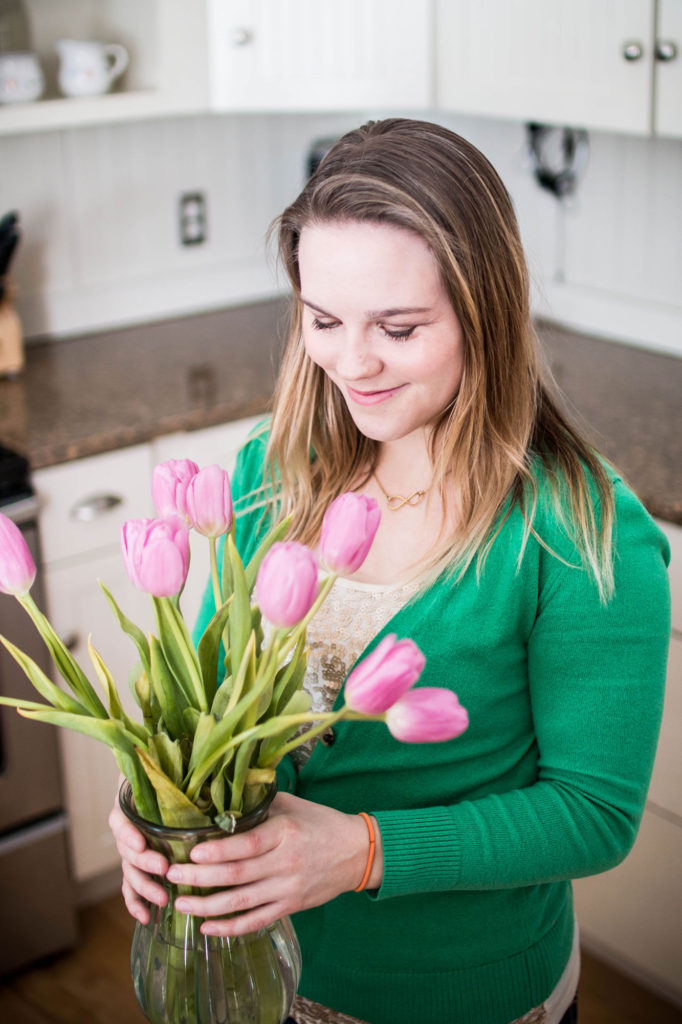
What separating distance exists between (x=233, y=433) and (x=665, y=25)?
1044 millimetres

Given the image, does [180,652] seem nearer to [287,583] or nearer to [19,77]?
[287,583]

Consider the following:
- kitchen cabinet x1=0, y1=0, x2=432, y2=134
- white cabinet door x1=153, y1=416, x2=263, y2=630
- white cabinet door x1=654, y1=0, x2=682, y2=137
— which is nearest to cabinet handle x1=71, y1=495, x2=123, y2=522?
white cabinet door x1=153, y1=416, x2=263, y2=630

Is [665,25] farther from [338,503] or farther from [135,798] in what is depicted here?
[135,798]

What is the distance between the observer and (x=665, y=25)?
69.7 inches

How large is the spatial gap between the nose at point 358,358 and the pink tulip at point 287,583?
0.29 metres

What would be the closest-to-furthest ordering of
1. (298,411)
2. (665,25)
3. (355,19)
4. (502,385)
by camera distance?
(502,385), (298,411), (665,25), (355,19)

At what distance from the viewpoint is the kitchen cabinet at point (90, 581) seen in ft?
6.64

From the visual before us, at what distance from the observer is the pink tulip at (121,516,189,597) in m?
0.69

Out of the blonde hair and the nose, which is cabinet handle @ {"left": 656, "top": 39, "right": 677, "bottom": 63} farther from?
the nose

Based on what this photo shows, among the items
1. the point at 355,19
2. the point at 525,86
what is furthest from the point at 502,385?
the point at 355,19

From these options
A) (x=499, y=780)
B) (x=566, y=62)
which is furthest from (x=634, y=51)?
(x=499, y=780)

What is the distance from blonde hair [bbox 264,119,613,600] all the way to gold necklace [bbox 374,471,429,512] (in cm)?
4

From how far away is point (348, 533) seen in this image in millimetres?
695

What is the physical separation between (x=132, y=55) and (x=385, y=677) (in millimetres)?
2078
